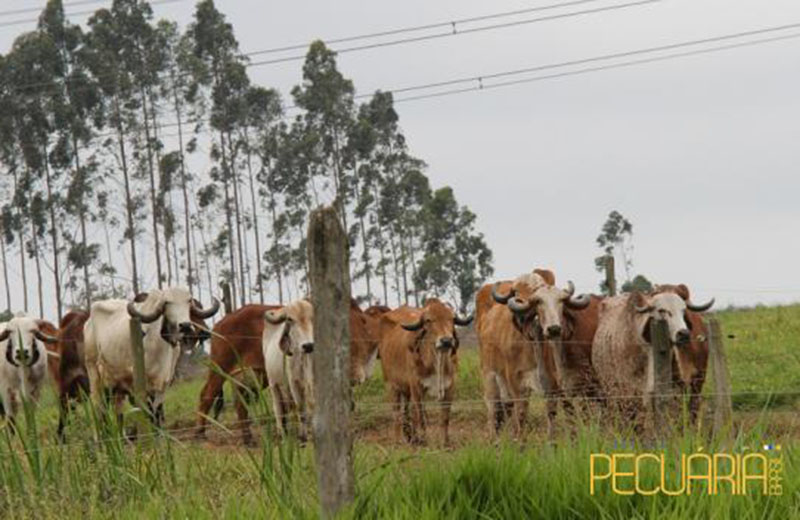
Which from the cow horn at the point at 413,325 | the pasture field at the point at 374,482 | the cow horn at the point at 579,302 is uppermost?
the cow horn at the point at 579,302

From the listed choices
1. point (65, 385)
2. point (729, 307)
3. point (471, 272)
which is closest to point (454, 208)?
point (471, 272)

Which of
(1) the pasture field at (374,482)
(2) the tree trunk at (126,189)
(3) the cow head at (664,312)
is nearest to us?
(1) the pasture field at (374,482)

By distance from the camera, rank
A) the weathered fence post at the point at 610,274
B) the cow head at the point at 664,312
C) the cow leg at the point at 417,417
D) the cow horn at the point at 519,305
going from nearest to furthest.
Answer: the cow head at the point at 664,312 < the cow horn at the point at 519,305 < the cow leg at the point at 417,417 < the weathered fence post at the point at 610,274

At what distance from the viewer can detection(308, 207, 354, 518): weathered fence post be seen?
7.48 metres

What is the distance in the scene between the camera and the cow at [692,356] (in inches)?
574

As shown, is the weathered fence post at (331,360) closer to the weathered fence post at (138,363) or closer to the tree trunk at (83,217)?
the weathered fence post at (138,363)

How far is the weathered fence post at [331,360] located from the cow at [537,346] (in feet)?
21.8

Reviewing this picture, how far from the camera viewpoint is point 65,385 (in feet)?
61.8

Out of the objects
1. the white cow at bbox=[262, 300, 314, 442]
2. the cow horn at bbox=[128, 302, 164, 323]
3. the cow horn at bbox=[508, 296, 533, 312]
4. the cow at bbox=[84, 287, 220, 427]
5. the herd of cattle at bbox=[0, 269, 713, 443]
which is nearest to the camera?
the herd of cattle at bbox=[0, 269, 713, 443]

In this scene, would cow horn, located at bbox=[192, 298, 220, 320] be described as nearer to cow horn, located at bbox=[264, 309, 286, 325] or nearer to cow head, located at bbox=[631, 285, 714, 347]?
cow horn, located at bbox=[264, 309, 286, 325]

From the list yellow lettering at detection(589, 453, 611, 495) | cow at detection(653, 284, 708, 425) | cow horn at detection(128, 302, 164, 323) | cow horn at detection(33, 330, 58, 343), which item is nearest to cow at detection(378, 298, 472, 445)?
cow horn at detection(128, 302, 164, 323)

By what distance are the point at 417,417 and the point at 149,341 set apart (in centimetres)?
322

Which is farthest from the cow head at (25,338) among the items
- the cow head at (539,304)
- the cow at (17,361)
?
the cow head at (539,304)

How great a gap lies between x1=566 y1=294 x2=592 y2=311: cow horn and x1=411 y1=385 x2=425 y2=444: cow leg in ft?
6.32
